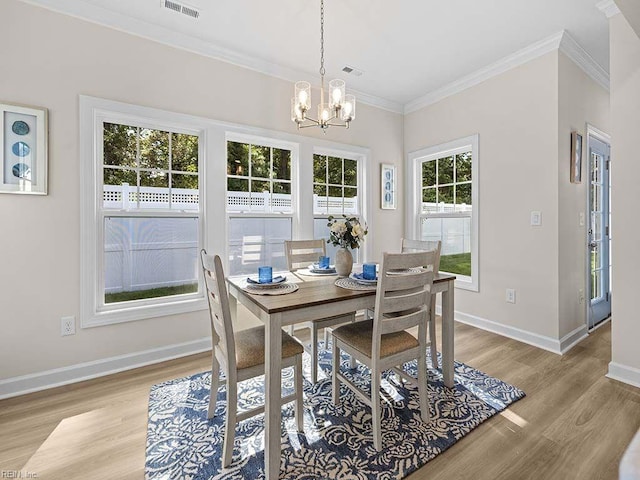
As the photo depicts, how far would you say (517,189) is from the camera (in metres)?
3.05

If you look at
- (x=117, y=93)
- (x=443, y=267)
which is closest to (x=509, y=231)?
(x=443, y=267)

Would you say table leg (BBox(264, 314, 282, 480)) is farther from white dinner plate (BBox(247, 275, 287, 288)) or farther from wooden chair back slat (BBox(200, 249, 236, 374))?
white dinner plate (BBox(247, 275, 287, 288))

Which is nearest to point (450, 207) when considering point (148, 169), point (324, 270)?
point (324, 270)

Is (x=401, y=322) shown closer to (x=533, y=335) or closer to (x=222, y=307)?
(x=222, y=307)

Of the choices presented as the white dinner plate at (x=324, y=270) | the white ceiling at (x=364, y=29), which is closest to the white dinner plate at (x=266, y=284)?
the white dinner plate at (x=324, y=270)

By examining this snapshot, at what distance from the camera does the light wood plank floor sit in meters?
1.51

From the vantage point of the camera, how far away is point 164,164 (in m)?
2.75

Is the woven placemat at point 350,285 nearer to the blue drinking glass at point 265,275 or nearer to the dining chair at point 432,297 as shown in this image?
the blue drinking glass at point 265,275

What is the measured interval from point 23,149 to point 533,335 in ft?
14.6

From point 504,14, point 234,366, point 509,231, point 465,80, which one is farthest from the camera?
point 465,80

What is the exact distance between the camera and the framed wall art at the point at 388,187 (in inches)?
161

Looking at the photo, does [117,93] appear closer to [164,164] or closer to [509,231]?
[164,164]

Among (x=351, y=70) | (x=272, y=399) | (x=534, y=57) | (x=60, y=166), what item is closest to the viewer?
(x=272, y=399)

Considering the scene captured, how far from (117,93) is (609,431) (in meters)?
Result: 4.03
